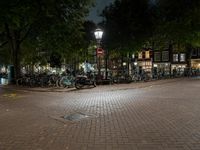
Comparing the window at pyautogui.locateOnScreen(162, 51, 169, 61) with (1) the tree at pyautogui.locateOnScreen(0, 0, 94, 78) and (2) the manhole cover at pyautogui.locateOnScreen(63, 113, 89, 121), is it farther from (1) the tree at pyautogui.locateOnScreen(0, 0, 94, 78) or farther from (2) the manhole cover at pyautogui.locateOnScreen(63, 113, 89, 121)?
(2) the manhole cover at pyautogui.locateOnScreen(63, 113, 89, 121)


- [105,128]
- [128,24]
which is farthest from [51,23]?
[105,128]

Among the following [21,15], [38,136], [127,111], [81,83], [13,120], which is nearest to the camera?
[38,136]

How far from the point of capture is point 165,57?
6575cm

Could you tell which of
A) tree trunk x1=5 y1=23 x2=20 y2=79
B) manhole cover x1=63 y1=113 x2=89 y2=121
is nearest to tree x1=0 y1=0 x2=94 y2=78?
tree trunk x1=5 y1=23 x2=20 y2=79

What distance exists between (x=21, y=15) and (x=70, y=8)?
5691 mm

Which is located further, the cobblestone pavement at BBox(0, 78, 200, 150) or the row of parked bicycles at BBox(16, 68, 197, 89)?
the row of parked bicycles at BBox(16, 68, 197, 89)

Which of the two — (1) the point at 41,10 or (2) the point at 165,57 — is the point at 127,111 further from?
(2) the point at 165,57

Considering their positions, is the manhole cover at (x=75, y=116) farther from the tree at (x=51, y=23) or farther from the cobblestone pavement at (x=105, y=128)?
the tree at (x=51, y=23)

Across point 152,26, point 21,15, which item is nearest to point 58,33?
point 21,15

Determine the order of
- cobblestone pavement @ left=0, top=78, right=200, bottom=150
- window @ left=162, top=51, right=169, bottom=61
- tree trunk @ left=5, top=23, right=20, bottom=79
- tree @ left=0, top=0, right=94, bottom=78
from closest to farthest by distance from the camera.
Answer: cobblestone pavement @ left=0, top=78, right=200, bottom=150, tree @ left=0, top=0, right=94, bottom=78, tree trunk @ left=5, top=23, right=20, bottom=79, window @ left=162, top=51, right=169, bottom=61

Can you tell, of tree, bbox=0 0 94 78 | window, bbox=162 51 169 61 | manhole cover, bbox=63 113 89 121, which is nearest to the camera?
manhole cover, bbox=63 113 89 121

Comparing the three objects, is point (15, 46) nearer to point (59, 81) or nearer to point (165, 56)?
point (59, 81)

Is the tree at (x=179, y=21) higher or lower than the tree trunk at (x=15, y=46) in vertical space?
higher

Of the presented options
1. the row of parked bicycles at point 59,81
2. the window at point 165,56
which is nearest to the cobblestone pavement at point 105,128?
the row of parked bicycles at point 59,81
